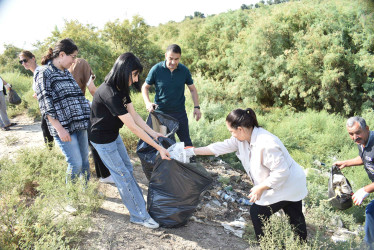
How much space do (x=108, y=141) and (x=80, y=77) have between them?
4.96 ft

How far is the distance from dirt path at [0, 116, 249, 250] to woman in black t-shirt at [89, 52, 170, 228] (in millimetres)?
134

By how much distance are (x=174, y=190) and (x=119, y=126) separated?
0.80 metres

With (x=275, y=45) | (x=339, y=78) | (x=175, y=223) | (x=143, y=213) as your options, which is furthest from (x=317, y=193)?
(x=275, y=45)

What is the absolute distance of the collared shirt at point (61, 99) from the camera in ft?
8.84

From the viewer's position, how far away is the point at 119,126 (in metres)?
2.61

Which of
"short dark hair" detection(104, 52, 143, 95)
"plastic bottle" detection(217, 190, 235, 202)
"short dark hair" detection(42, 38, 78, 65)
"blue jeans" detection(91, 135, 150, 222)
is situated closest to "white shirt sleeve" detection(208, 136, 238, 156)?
"blue jeans" detection(91, 135, 150, 222)

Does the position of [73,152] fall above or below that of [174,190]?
above

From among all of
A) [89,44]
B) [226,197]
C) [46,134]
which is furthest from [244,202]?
[89,44]

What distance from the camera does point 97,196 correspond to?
2971mm

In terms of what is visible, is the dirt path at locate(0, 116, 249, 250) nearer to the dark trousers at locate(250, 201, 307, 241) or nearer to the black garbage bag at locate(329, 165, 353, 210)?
the dark trousers at locate(250, 201, 307, 241)

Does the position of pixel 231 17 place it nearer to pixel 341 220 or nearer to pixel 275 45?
pixel 275 45

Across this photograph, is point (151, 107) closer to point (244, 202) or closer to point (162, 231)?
point (162, 231)

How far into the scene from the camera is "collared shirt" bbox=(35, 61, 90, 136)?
269 centimetres

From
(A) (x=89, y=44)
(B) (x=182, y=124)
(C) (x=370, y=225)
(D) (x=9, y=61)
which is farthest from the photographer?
(D) (x=9, y=61)
